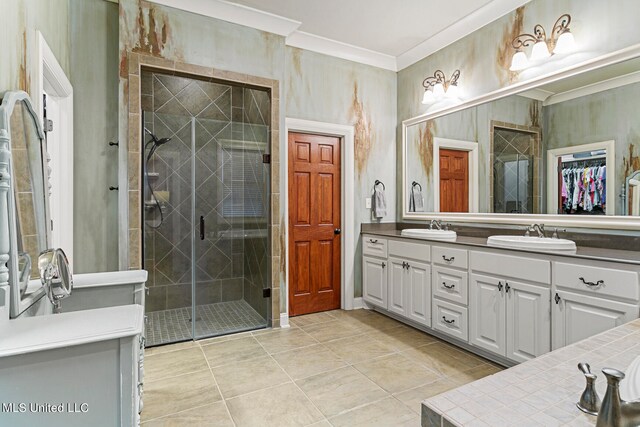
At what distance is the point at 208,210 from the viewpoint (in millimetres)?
3350

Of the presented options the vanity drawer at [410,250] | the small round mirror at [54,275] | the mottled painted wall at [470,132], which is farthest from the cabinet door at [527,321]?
the small round mirror at [54,275]

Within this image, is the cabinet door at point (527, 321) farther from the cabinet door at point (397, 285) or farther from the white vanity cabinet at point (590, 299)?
the cabinet door at point (397, 285)

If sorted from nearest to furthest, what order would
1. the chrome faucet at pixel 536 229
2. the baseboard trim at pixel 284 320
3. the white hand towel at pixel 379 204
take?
the chrome faucet at pixel 536 229
the baseboard trim at pixel 284 320
the white hand towel at pixel 379 204

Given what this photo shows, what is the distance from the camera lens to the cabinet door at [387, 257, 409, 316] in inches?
131

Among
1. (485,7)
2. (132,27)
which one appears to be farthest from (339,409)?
(485,7)

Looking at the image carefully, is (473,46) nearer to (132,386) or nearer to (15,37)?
(15,37)

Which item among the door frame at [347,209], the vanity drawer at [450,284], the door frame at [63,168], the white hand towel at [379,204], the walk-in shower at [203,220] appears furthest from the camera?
the white hand towel at [379,204]

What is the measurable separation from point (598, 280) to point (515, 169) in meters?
1.26

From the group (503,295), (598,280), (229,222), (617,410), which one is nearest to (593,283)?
(598,280)

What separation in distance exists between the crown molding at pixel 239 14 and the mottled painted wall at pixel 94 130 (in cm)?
52

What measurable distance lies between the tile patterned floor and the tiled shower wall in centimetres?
69

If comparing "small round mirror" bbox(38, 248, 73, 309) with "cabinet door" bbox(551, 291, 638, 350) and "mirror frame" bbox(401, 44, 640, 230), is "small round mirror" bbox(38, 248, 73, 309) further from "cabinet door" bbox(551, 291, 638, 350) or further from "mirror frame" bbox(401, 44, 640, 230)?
"mirror frame" bbox(401, 44, 640, 230)

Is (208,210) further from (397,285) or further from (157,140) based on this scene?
(397,285)

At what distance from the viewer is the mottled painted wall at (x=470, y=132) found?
288 cm
